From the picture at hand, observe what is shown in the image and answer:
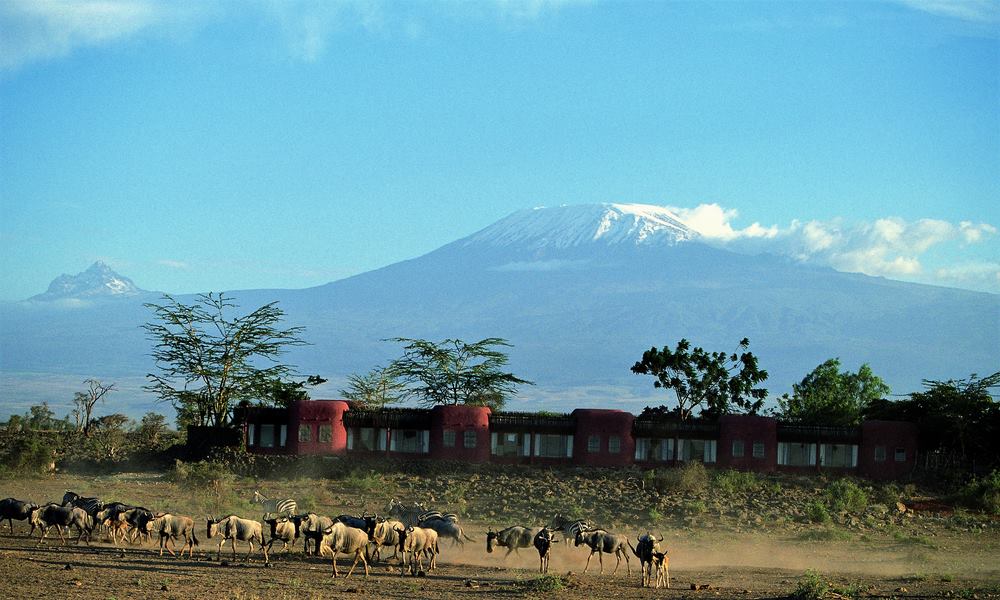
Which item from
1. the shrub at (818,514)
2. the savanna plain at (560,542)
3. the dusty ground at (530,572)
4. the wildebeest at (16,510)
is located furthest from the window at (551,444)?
the wildebeest at (16,510)

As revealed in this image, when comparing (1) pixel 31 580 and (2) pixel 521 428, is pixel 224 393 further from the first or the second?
(1) pixel 31 580

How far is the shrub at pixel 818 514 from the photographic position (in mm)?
42906

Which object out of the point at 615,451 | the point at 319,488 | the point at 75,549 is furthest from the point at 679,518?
the point at 75,549

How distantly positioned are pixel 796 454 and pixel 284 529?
94.3ft

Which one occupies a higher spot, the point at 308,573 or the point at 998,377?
the point at 998,377

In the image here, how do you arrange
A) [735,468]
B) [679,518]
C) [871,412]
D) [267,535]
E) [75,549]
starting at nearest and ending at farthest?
[75,549] → [267,535] → [679,518] → [735,468] → [871,412]

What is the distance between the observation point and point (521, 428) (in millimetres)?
54938

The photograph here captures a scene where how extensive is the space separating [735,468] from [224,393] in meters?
23.6

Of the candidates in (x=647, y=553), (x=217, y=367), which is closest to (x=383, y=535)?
(x=647, y=553)

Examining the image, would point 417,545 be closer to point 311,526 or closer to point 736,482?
point 311,526

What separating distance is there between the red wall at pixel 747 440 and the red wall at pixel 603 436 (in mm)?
3805

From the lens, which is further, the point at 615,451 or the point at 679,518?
the point at 615,451

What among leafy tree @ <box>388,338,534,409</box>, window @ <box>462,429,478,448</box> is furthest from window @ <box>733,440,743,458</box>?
leafy tree @ <box>388,338,534,409</box>

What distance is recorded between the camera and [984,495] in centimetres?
4659
